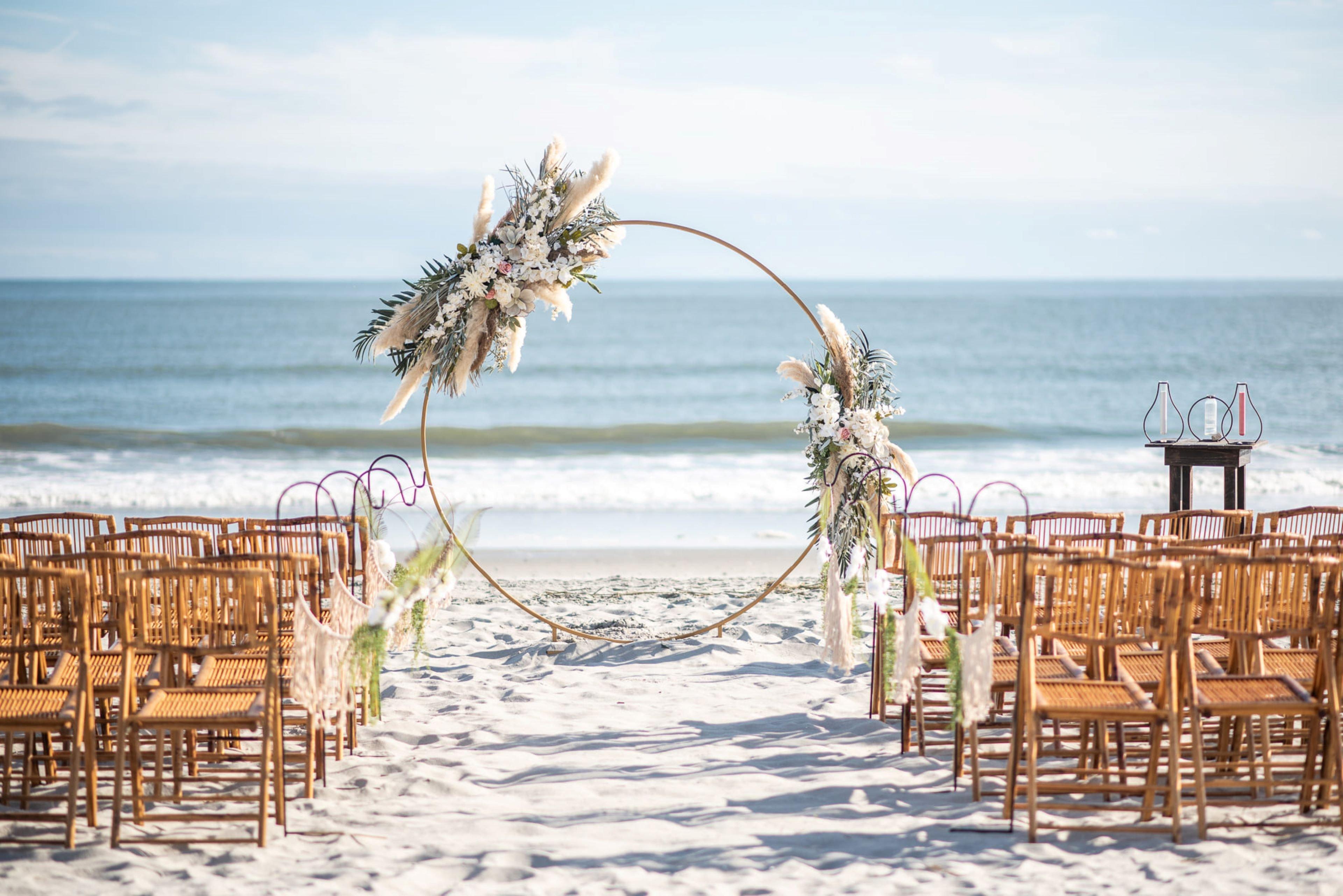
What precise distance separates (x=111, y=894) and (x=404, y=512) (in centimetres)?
871

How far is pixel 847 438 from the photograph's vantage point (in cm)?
586

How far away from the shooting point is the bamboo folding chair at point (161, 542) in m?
4.61

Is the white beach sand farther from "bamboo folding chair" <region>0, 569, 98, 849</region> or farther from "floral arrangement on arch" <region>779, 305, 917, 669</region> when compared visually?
"floral arrangement on arch" <region>779, 305, 917, 669</region>

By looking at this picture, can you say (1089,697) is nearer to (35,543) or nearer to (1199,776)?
(1199,776)

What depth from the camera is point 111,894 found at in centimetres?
333

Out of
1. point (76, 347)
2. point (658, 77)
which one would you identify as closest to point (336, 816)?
point (658, 77)

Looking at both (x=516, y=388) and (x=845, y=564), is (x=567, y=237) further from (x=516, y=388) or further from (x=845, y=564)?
(x=516, y=388)

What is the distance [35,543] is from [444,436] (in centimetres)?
1514

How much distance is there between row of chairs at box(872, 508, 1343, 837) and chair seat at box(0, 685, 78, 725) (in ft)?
9.87

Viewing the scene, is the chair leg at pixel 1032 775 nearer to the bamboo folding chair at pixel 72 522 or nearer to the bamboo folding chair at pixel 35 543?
the bamboo folding chair at pixel 35 543

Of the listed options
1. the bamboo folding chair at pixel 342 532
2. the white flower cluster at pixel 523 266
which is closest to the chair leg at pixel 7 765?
the bamboo folding chair at pixel 342 532

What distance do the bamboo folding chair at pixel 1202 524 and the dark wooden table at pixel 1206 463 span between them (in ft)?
4.23

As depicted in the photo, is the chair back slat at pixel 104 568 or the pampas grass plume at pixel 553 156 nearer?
the chair back slat at pixel 104 568

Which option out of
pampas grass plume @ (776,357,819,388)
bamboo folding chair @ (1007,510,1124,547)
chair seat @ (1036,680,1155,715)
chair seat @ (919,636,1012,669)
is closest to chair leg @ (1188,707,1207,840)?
chair seat @ (1036,680,1155,715)
